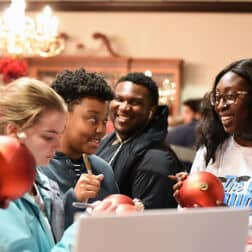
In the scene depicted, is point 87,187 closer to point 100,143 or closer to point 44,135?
point 44,135

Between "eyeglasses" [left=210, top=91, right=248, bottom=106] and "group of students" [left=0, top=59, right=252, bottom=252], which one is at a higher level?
"eyeglasses" [left=210, top=91, right=248, bottom=106]

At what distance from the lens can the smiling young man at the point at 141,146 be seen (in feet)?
6.61

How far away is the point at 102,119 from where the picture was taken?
5.61ft

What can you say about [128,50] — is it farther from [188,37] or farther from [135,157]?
[135,157]

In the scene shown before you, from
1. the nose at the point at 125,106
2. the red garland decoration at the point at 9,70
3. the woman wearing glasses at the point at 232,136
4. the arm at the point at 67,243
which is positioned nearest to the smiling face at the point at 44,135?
the arm at the point at 67,243

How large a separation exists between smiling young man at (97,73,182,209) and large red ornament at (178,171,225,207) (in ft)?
2.10

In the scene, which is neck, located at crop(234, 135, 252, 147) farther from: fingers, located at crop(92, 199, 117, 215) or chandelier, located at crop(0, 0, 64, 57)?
chandelier, located at crop(0, 0, 64, 57)

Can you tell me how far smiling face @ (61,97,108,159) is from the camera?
169 centimetres

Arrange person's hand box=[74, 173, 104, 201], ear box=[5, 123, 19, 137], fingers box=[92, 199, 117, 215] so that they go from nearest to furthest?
fingers box=[92, 199, 117, 215] → ear box=[5, 123, 19, 137] → person's hand box=[74, 173, 104, 201]

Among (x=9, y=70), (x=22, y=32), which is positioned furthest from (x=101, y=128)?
(x=22, y=32)

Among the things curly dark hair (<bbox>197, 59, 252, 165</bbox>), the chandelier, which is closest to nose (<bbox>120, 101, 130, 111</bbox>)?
curly dark hair (<bbox>197, 59, 252, 165</bbox>)

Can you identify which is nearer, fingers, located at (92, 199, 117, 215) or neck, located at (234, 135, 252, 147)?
fingers, located at (92, 199, 117, 215)

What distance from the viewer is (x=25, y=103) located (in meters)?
1.26

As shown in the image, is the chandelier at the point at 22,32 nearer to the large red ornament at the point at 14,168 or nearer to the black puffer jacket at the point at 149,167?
the black puffer jacket at the point at 149,167
